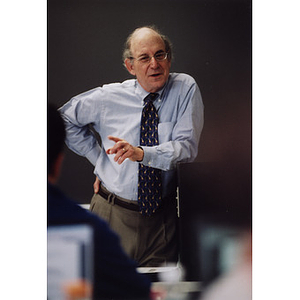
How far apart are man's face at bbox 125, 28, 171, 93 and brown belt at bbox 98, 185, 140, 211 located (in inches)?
30.8

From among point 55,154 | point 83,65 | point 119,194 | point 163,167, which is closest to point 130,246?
point 119,194

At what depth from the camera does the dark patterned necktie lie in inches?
131

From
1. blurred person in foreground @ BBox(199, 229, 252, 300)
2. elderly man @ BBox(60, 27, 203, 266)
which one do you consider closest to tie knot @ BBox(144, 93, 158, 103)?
elderly man @ BBox(60, 27, 203, 266)

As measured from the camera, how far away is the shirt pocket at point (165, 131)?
332 cm

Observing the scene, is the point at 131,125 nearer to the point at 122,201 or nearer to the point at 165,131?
the point at 165,131

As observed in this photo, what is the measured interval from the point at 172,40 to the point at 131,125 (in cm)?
65

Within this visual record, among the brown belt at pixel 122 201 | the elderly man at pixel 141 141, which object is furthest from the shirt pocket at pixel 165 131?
the brown belt at pixel 122 201

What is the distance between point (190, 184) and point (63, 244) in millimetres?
968

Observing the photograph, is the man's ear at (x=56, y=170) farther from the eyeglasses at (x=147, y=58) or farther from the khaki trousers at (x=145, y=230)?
the eyeglasses at (x=147, y=58)

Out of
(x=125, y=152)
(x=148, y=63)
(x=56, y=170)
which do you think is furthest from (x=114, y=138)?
(x=148, y=63)

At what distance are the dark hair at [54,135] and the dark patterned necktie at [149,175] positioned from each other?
0.56 metres

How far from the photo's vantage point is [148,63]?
329 cm

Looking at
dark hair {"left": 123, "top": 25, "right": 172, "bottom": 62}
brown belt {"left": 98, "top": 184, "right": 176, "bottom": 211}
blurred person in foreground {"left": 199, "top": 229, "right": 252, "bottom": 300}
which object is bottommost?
blurred person in foreground {"left": 199, "top": 229, "right": 252, "bottom": 300}

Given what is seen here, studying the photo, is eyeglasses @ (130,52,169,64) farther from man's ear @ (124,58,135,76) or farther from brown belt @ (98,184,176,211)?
brown belt @ (98,184,176,211)
